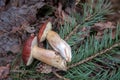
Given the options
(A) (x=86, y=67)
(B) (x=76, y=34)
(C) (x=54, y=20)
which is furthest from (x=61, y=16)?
(A) (x=86, y=67)

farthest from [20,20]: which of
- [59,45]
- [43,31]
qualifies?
[59,45]

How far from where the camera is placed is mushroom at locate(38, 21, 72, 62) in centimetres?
144

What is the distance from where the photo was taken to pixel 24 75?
1.46m

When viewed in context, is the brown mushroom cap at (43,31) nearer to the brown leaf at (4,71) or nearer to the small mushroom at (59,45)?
the small mushroom at (59,45)

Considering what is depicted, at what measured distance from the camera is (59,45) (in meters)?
1.47

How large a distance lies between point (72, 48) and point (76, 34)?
0.30ft

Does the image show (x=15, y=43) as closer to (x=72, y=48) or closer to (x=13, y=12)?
(x=13, y=12)

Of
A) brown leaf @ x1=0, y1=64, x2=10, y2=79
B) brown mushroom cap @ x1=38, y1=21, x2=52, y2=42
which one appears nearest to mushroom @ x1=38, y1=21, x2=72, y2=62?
brown mushroom cap @ x1=38, y1=21, x2=52, y2=42

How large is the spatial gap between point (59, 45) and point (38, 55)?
0.46ft

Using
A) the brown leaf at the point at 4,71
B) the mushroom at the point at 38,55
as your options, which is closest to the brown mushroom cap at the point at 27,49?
the mushroom at the point at 38,55

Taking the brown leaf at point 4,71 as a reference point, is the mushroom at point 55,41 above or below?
above

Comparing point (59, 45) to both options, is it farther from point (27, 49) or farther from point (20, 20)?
point (20, 20)

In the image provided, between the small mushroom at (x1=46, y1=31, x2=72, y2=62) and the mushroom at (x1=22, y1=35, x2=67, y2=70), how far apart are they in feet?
0.10

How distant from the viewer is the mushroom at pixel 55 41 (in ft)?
4.72
